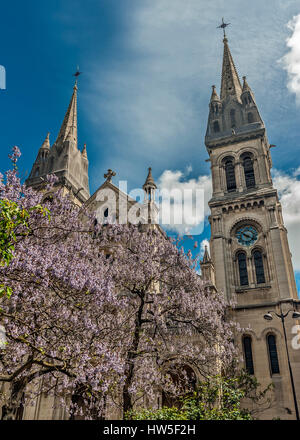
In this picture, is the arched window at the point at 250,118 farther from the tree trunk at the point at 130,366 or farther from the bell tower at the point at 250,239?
the tree trunk at the point at 130,366

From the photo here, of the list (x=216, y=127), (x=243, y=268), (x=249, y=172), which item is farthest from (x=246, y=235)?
(x=216, y=127)

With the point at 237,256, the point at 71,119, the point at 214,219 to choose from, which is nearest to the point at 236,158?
the point at 214,219

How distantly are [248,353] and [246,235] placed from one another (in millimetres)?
10095

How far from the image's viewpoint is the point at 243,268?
3055 centimetres

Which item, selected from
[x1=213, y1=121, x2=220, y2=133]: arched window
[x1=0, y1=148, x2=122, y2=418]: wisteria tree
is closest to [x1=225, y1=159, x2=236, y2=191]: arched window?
[x1=213, y1=121, x2=220, y2=133]: arched window

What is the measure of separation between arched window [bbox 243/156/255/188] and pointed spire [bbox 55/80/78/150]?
58.9ft

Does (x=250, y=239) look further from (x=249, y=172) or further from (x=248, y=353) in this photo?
(x=248, y=353)

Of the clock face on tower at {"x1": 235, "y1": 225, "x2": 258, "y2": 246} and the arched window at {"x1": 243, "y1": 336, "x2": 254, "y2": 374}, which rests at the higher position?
the clock face on tower at {"x1": 235, "y1": 225, "x2": 258, "y2": 246}

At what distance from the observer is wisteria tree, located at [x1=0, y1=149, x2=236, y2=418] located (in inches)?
415

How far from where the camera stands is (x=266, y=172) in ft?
111

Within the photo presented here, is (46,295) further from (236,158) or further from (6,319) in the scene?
(236,158)

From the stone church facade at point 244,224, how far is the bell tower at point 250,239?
0.07m

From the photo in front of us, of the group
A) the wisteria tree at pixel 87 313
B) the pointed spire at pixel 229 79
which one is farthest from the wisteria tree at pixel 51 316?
the pointed spire at pixel 229 79

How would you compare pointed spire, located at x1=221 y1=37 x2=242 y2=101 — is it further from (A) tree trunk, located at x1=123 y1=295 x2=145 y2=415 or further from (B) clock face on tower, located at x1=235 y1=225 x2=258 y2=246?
(A) tree trunk, located at x1=123 y1=295 x2=145 y2=415
